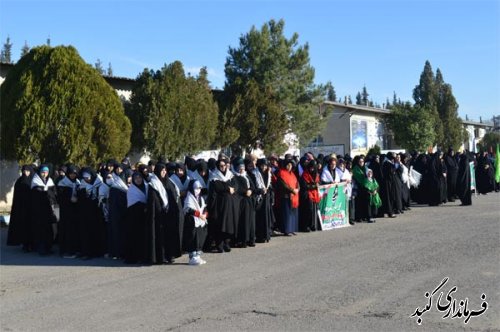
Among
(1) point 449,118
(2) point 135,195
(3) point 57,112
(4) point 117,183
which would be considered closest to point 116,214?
(4) point 117,183

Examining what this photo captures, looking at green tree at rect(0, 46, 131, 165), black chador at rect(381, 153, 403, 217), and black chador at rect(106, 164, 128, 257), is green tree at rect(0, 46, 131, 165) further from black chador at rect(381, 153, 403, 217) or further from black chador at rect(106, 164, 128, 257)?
black chador at rect(381, 153, 403, 217)

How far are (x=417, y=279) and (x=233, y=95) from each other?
21013 millimetres

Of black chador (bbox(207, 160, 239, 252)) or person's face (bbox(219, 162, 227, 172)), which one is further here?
person's face (bbox(219, 162, 227, 172))

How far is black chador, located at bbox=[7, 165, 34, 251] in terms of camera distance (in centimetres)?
1234

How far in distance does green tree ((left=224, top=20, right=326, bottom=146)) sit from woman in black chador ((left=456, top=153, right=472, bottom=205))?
1491cm

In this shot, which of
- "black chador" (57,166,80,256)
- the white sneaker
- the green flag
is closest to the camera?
the white sneaker

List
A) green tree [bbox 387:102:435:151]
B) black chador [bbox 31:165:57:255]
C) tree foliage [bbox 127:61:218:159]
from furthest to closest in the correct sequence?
1. green tree [bbox 387:102:435:151]
2. tree foliage [bbox 127:61:218:159]
3. black chador [bbox 31:165:57:255]

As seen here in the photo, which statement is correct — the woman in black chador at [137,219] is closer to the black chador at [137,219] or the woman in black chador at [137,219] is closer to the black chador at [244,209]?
the black chador at [137,219]

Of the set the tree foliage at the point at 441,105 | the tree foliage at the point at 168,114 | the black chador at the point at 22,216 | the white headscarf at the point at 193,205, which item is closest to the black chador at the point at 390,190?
the white headscarf at the point at 193,205

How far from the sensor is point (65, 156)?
17875 mm

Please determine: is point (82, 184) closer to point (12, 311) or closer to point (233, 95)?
point (12, 311)

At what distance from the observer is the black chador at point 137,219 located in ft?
33.9

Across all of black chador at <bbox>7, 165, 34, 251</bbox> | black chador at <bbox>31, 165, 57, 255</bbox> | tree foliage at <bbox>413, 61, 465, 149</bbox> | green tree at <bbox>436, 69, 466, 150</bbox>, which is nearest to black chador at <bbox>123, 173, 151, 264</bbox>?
black chador at <bbox>31, 165, 57, 255</bbox>

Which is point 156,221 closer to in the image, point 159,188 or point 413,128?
point 159,188
